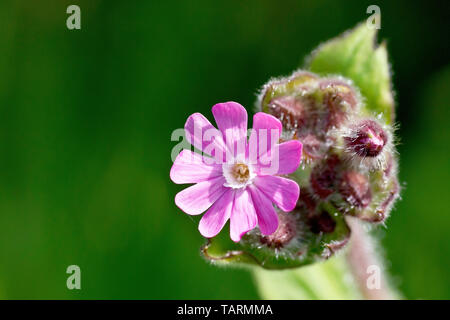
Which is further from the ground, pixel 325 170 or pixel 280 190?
pixel 325 170

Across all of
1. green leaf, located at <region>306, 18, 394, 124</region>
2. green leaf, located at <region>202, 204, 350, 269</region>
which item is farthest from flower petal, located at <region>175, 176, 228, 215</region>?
green leaf, located at <region>306, 18, 394, 124</region>

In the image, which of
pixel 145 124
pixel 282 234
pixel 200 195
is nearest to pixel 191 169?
pixel 200 195

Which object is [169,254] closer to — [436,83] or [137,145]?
[137,145]

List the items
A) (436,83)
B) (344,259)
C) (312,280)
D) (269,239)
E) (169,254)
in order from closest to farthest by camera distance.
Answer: (269,239) < (344,259) < (312,280) < (169,254) < (436,83)

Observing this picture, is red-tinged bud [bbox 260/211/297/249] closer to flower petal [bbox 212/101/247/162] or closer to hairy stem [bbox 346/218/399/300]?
flower petal [bbox 212/101/247/162]

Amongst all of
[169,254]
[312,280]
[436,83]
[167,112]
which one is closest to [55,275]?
[169,254]

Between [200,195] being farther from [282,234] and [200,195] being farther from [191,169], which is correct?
[282,234]

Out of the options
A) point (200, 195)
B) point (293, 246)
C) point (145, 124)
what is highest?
point (145, 124)
